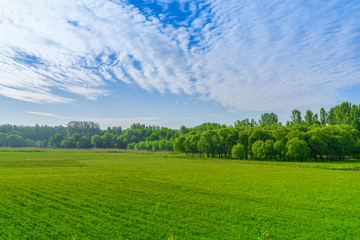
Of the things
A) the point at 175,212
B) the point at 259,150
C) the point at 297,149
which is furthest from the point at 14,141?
the point at 175,212

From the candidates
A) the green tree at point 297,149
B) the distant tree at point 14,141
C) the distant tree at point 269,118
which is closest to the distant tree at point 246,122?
the distant tree at point 269,118

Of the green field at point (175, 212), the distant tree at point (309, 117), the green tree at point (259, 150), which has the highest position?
the distant tree at point (309, 117)

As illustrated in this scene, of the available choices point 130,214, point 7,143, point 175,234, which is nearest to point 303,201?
point 175,234

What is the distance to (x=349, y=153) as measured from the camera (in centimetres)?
8362

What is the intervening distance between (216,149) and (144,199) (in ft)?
286

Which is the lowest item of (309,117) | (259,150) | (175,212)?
(175,212)

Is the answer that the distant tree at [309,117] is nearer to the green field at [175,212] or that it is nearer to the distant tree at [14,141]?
the green field at [175,212]

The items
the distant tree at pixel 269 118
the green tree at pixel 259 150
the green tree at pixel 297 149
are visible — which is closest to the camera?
the green tree at pixel 297 149

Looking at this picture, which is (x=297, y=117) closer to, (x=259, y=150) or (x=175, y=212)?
(x=259, y=150)

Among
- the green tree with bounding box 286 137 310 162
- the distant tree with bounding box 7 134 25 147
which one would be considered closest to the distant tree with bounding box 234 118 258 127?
the green tree with bounding box 286 137 310 162

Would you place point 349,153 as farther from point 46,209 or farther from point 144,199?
point 46,209

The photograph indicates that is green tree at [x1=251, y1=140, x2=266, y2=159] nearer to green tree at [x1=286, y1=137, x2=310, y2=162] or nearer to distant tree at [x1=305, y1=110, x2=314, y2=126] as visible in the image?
green tree at [x1=286, y1=137, x2=310, y2=162]

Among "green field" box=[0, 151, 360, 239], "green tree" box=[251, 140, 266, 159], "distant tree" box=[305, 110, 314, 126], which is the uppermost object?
"distant tree" box=[305, 110, 314, 126]

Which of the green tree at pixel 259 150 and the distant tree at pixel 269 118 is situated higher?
the distant tree at pixel 269 118
